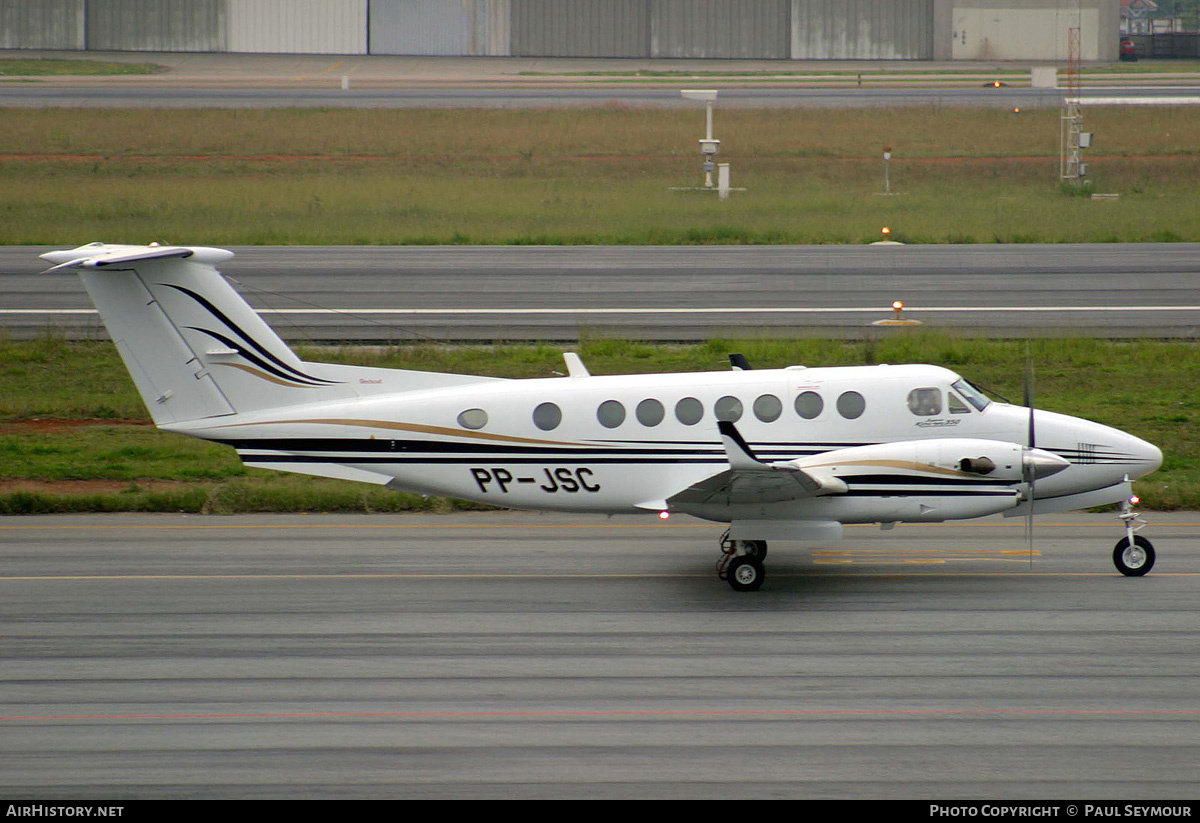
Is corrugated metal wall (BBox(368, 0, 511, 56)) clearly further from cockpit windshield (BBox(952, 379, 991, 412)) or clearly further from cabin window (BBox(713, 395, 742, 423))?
cockpit windshield (BBox(952, 379, 991, 412))

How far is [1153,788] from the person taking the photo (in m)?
8.84

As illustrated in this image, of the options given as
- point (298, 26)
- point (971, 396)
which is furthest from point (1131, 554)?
point (298, 26)

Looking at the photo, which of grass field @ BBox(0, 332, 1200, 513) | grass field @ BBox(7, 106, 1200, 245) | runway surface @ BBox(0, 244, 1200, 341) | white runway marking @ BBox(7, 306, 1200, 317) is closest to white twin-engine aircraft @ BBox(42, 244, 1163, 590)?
grass field @ BBox(0, 332, 1200, 513)

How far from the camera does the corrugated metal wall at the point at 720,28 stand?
305ft

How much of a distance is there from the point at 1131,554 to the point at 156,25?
302ft

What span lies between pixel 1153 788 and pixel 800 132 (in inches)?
2201

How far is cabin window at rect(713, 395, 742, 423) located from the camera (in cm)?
1407

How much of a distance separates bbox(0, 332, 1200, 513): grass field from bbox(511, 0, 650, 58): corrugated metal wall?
73.5 meters

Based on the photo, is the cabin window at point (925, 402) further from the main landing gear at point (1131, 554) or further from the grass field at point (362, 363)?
the grass field at point (362, 363)

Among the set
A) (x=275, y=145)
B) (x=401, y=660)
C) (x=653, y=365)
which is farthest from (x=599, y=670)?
(x=275, y=145)

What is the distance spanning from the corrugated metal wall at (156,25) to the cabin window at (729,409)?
3478 inches

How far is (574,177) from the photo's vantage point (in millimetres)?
52562

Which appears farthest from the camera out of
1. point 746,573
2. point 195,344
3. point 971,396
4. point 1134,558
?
point 195,344

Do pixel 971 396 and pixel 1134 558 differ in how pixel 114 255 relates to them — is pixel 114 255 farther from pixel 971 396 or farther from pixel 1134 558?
pixel 1134 558
